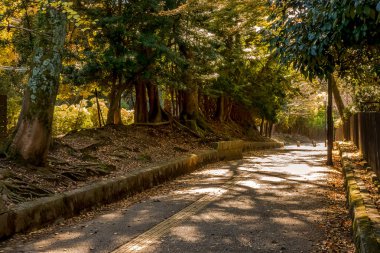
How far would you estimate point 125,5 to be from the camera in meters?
16.3

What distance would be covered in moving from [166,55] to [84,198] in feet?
27.0

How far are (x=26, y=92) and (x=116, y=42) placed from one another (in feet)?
21.2

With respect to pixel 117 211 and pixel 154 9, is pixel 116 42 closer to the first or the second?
pixel 154 9

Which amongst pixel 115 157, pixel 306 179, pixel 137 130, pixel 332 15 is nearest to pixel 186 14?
pixel 137 130

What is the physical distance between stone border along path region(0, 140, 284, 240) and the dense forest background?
153 cm

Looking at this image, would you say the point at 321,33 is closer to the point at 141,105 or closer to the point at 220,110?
the point at 141,105

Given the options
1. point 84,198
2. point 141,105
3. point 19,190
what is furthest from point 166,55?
point 19,190

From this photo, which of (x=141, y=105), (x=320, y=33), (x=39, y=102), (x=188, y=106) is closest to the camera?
(x=320, y=33)

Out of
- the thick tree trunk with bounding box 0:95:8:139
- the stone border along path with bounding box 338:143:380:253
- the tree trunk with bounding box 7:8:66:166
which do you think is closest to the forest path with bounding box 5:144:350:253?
the stone border along path with bounding box 338:143:380:253

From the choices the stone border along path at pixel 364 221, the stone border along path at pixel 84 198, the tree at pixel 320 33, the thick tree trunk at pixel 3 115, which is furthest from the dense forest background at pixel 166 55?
the stone border along path at pixel 364 221

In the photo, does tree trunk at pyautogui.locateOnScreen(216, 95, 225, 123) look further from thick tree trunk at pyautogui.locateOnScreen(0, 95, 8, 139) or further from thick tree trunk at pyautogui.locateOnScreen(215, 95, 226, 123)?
thick tree trunk at pyautogui.locateOnScreen(0, 95, 8, 139)

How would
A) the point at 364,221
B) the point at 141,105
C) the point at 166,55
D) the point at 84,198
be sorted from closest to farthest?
the point at 364,221, the point at 84,198, the point at 166,55, the point at 141,105

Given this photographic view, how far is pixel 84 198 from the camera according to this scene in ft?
30.9

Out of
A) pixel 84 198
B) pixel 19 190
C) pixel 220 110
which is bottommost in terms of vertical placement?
pixel 84 198
